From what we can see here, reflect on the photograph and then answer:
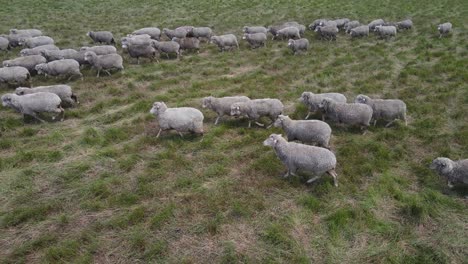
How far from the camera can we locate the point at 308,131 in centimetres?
995

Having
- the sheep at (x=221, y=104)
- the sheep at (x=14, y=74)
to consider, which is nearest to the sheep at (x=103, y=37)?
the sheep at (x=14, y=74)

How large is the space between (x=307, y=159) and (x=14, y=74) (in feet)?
40.7

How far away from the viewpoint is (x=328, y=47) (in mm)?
19766

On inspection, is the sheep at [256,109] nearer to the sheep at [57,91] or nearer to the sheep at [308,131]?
the sheep at [308,131]

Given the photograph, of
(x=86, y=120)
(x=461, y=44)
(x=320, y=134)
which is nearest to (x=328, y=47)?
(x=461, y=44)

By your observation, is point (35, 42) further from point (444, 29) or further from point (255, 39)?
point (444, 29)

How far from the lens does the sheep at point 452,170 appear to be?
8.34m

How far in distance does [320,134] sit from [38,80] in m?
12.3

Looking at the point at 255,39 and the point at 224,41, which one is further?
the point at 255,39

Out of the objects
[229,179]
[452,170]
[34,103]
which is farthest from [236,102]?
[34,103]

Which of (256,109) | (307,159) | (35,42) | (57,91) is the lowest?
(35,42)

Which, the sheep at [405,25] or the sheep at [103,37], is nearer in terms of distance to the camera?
the sheep at [103,37]

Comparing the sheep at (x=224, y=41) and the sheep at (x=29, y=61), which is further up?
the sheep at (x=29, y=61)

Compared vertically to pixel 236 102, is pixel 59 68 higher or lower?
lower
